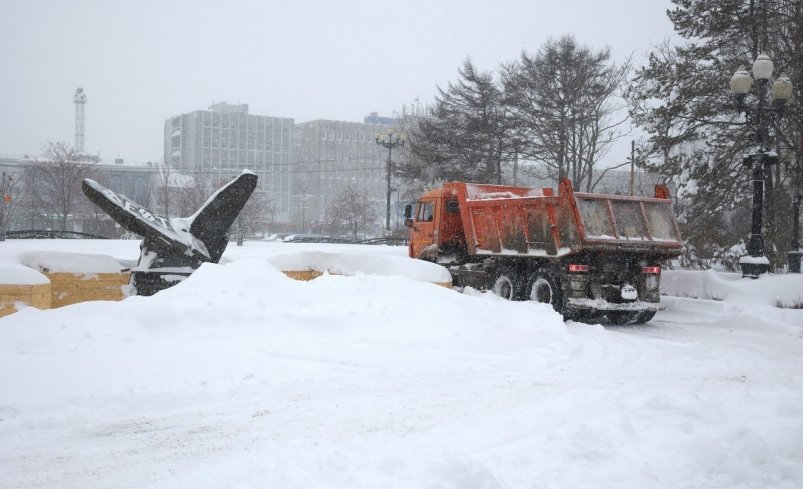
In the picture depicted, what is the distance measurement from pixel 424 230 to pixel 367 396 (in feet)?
37.9

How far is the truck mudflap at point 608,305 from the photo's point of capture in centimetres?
1249

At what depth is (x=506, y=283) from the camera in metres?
14.7

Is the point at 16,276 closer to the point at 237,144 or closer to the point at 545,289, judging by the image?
the point at 545,289

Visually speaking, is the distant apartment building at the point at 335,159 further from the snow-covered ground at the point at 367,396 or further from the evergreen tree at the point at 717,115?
the snow-covered ground at the point at 367,396

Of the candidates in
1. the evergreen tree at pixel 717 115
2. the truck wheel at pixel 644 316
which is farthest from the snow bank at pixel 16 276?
the evergreen tree at pixel 717 115

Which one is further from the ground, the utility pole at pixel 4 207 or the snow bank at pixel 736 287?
the utility pole at pixel 4 207

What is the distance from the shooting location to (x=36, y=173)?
46969 millimetres

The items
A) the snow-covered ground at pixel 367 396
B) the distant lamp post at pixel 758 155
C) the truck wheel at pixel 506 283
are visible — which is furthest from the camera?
the distant lamp post at pixel 758 155

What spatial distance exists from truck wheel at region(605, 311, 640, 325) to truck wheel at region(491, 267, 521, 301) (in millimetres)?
1860

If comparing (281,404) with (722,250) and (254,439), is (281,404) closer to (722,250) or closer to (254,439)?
(254,439)

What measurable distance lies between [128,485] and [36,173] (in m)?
48.9

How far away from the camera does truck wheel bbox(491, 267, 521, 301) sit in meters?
14.3

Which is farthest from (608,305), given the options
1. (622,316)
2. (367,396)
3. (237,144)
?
(237,144)

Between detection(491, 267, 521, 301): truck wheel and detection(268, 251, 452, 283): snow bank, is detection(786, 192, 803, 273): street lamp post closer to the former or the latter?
detection(491, 267, 521, 301): truck wheel
